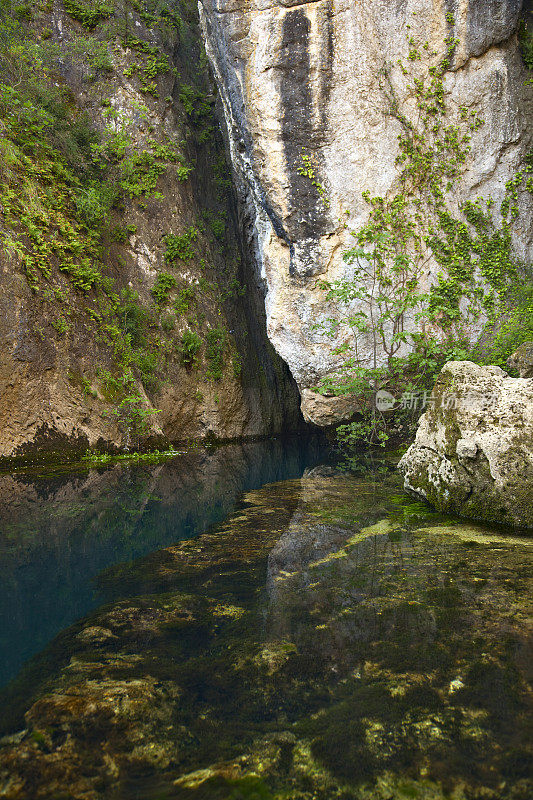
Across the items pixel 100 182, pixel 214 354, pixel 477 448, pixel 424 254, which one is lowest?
pixel 477 448

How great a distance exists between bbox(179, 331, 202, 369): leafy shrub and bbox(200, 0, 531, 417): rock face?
9.74 feet

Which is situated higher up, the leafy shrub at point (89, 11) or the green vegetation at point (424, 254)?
the leafy shrub at point (89, 11)

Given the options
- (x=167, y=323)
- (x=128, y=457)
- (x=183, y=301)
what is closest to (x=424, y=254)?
(x=183, y=301)

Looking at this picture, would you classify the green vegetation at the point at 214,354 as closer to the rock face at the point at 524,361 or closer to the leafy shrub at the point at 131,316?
the leafy shrub at the point at 131,316

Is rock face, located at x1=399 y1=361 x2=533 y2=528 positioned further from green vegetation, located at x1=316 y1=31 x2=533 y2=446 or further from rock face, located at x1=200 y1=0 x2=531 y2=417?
rock face, located at x1=200 y1=0 x2=531 y2=417

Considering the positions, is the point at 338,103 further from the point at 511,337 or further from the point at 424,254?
the point at 511,337

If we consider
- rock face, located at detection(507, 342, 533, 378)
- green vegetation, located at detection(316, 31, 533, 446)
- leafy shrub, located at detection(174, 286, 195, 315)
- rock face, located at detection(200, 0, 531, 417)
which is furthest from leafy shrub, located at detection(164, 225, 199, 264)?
rock face, located at detection(507, 342, 533, 378)

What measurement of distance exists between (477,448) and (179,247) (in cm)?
1036

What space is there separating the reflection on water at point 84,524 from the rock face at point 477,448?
7.52 feet

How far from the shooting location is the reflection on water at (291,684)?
1686mm

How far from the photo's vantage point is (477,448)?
465cm

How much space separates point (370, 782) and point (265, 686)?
2.22ft

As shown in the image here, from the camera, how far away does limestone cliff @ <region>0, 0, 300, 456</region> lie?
29.7 feet

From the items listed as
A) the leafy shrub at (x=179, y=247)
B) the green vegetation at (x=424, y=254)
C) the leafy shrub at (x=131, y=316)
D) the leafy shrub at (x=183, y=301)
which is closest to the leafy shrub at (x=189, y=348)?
the leafy shrub at (x=183, y=301)
